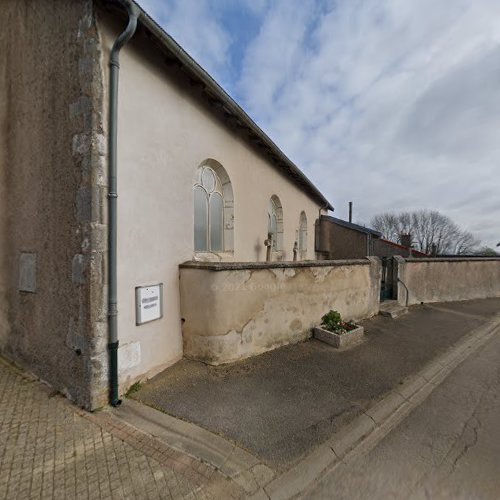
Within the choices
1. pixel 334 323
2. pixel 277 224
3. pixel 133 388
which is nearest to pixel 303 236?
pixel 277 224

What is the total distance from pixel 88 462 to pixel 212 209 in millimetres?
4441

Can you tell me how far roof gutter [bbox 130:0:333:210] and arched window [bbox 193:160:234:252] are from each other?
1.08 meters

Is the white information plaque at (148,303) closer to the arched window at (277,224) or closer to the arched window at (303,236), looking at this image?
the arched window at (277,224)

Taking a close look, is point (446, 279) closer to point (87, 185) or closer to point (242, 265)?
point (242, 265)

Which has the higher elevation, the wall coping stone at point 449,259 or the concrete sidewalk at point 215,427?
the wall coping stone at point 449,259

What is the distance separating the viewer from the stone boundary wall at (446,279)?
8891mm

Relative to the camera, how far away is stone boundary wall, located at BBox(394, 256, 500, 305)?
29.2 ft

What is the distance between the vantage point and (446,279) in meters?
9.99

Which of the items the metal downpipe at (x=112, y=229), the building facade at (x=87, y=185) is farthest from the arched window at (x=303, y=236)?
the metal downpipe at (x=112, y=229)

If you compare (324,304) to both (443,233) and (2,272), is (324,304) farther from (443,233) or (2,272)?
(443,233)

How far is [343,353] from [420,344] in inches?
73.9

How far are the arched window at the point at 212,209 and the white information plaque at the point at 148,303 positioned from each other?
1.61 metres

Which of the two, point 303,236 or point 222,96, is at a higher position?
point 222,96

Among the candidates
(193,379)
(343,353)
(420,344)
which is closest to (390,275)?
(420,344)
